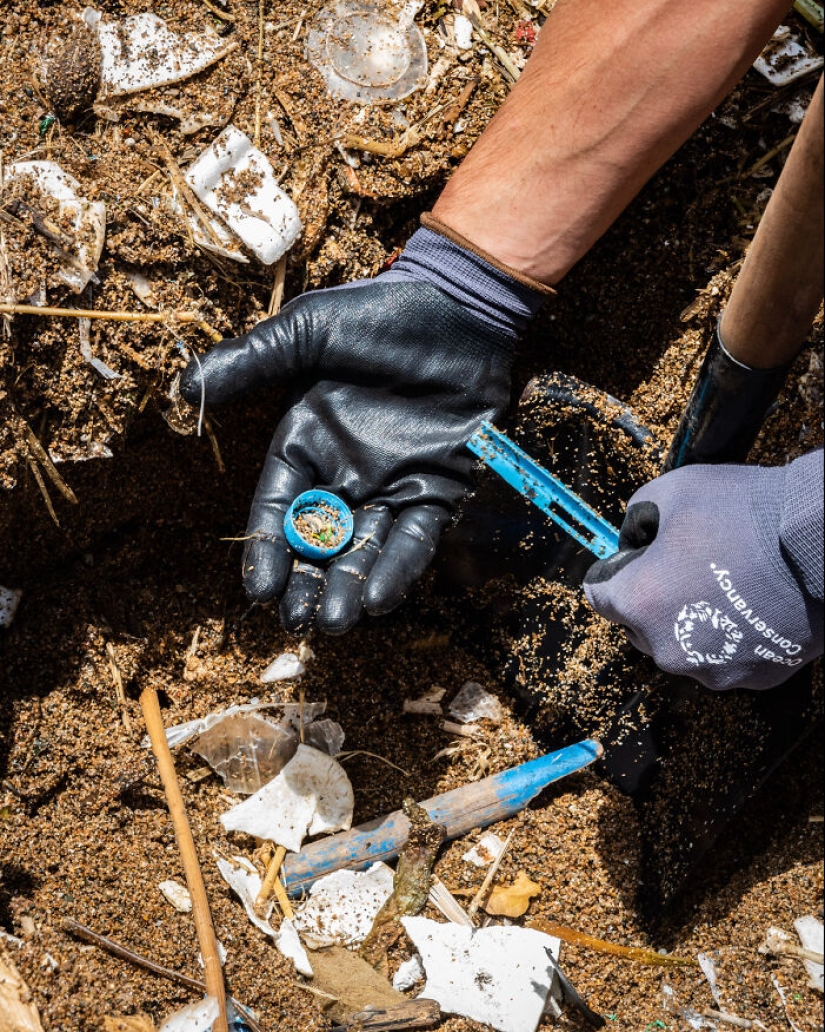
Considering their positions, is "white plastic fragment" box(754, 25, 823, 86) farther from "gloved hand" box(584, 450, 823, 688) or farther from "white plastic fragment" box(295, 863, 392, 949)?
"white plastic fragment" box(295, 863, 392, 949)

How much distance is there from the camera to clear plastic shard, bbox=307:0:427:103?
1.72 meters

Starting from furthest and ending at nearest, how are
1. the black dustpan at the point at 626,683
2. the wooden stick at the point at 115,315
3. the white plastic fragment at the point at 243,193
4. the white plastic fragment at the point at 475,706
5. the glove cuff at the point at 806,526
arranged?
the white plastic fragment at the point at 475,706
the black dustpan at the point at 626,683
the white plastic fragment at the point at 243,193
the wooden stick at the point at 115,315
the glove cuff at the point at 806,526

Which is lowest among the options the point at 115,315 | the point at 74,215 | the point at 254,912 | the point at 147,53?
the point at 254,912

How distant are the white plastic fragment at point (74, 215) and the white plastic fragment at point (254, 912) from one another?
115cm

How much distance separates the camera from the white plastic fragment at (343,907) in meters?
1.76

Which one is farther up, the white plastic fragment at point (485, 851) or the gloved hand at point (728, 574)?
the gloved hand at point (728, 574)

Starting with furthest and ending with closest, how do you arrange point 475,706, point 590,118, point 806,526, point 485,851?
1. point 475,706
2. point 485,851
3. point 590,118
4. point 806,526

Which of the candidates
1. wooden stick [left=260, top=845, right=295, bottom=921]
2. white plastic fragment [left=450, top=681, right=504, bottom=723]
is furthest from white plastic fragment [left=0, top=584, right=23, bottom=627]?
white plastic fragment [left=450, top=681, right=504, bottom=723]

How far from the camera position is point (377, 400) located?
1.71m

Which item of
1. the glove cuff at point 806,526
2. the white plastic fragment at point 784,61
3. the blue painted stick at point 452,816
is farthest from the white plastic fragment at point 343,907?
the white plastic fragment at point 784,61

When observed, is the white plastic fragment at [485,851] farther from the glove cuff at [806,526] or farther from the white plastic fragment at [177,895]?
the glove cuff at [806,526]

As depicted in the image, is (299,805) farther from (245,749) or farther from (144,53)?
(144,53)

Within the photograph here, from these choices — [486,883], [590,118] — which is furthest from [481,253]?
[486,883]

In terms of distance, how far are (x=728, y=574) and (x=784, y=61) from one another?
3.61ft
